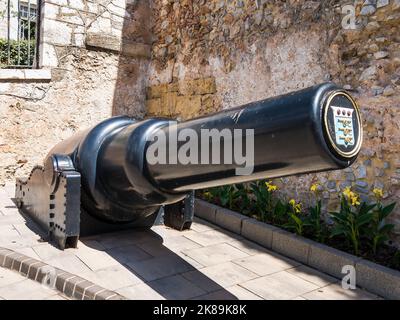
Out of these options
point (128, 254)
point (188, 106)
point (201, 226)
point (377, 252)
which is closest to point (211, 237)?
point (201, 226)

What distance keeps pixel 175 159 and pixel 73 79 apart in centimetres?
421

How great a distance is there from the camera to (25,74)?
532 centimetres

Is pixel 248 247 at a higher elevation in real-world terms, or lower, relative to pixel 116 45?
lower

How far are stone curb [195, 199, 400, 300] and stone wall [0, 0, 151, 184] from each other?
2823mm

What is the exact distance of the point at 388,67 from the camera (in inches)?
128

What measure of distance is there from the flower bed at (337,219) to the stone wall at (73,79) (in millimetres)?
2911

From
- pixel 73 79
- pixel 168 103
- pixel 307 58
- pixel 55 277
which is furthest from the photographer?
pixel 168 103

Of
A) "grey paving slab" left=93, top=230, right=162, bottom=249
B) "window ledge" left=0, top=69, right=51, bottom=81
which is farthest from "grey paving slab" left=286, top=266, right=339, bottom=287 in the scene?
"window ledge" left=0, top=69, right=51, bottom=81

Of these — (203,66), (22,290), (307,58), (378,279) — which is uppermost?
(203,66)

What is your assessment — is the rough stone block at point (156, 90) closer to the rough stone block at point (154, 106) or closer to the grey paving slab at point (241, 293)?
the rough stone block at point (154, 106)

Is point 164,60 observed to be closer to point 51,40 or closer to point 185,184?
point 51,40

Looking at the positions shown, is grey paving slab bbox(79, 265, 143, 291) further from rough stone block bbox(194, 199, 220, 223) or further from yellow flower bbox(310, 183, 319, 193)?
yellow flower bbox(310, 183, 319, 193)

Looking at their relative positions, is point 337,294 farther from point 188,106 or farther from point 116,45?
point 116,45
